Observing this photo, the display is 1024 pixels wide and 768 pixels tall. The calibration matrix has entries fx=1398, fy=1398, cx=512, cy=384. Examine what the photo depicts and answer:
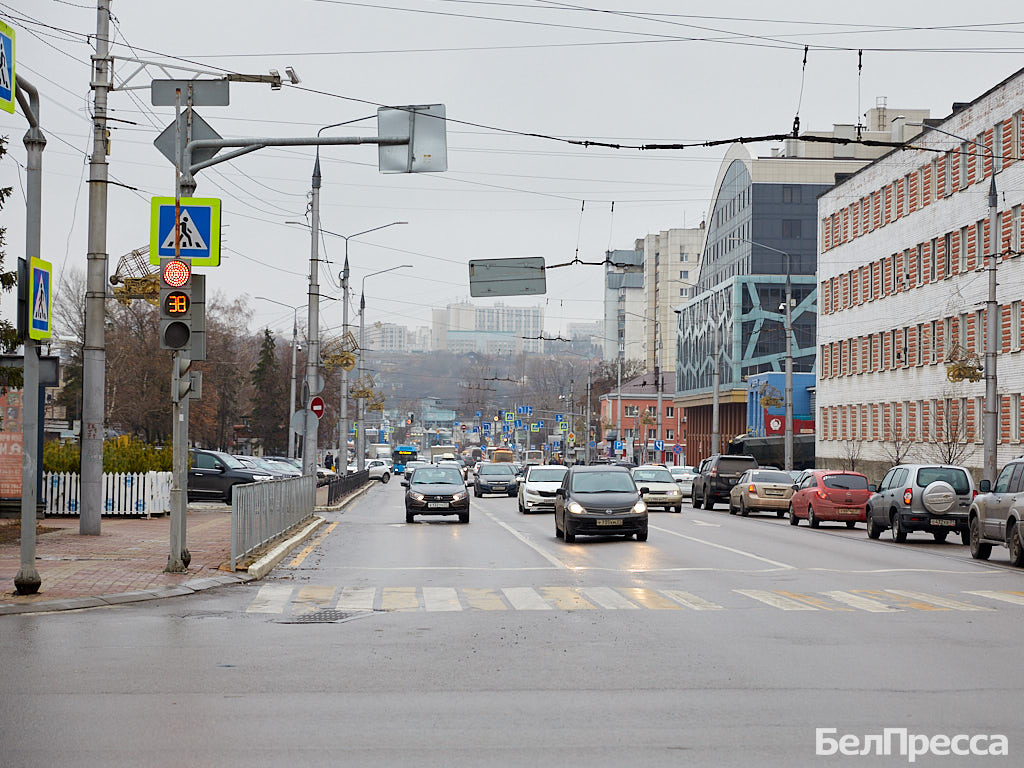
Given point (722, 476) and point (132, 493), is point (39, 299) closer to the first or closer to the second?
point (132, 493)

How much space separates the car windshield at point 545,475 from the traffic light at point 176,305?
25758mm

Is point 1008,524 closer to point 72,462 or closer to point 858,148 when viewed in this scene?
point 72,462

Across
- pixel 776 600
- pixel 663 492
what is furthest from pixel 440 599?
pixel 663 492

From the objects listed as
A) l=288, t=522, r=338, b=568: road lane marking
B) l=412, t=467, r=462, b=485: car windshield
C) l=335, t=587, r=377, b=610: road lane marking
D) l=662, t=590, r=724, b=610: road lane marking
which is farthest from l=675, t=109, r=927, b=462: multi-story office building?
l=335, t=587, r=377, b=610: road lane marking

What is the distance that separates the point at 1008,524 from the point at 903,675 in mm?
13982

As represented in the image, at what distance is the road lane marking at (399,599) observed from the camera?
1597 cm

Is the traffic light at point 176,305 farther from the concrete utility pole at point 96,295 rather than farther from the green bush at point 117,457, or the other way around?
the green bush at point 117,457

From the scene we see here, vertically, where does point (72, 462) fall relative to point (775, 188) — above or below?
below

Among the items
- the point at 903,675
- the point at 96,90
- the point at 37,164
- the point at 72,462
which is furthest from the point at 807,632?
the point at 72,462

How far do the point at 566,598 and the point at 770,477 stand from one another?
30.2 meters

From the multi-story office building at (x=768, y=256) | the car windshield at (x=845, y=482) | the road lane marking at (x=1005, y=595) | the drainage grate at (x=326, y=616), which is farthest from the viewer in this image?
the multi-story office building at (x=768, y=256)

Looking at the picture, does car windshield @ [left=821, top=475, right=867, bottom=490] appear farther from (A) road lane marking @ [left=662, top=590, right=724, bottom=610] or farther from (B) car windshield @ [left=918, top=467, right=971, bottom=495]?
(A) road lane marking @ [left=662, top=590, right=724, bottom=610]

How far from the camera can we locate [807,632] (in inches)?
525

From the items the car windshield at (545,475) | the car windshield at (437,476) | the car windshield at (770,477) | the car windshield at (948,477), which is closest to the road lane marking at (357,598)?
the car windshield at (948,477)
